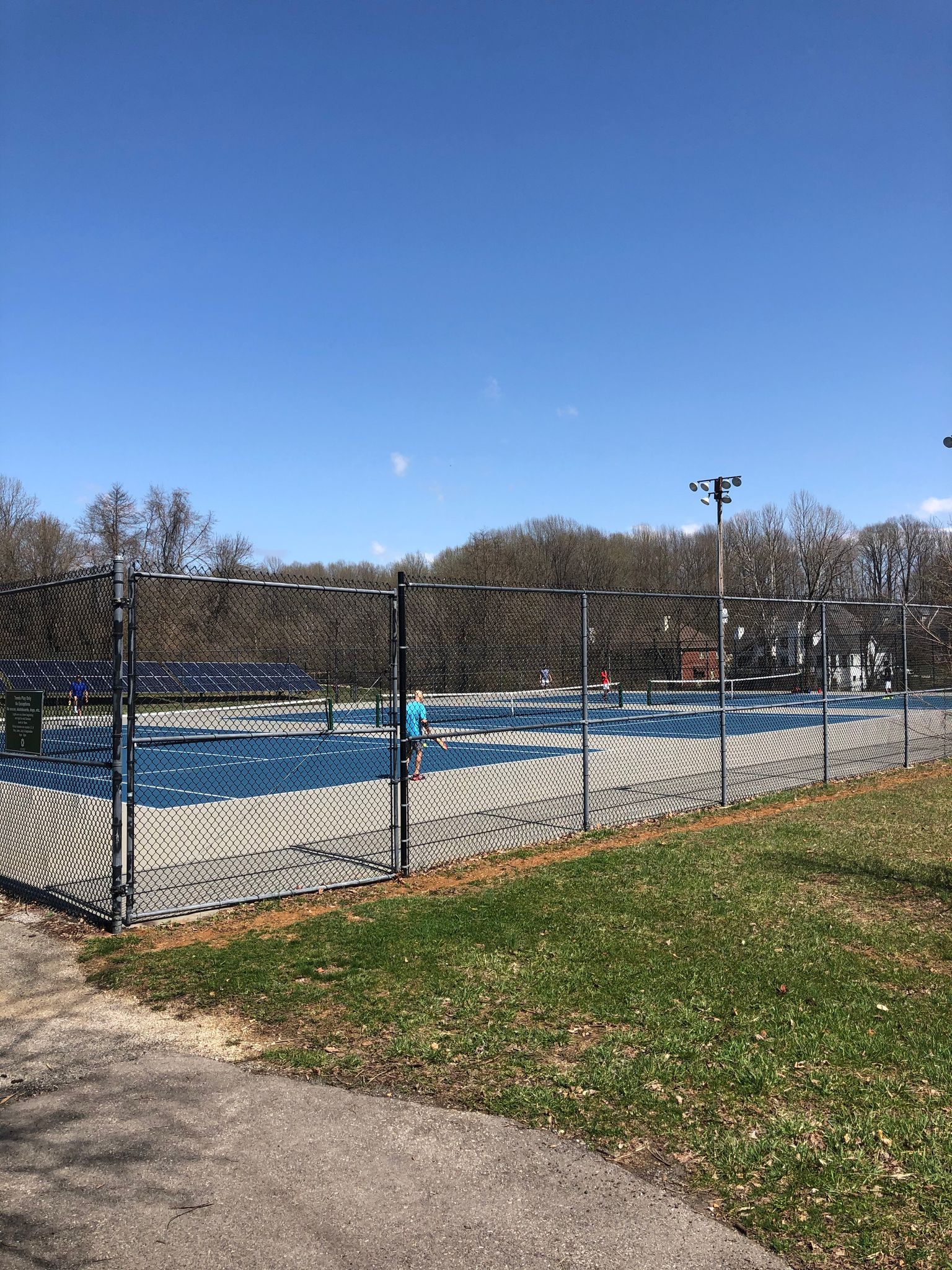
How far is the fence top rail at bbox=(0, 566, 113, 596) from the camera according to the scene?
672 centimetres

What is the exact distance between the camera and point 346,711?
13938 mm

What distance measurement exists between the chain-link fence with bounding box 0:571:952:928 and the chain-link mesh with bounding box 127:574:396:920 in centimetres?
4

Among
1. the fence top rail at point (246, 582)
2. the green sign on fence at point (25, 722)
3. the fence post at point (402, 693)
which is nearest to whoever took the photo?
the fence top rail at point (246, 582)

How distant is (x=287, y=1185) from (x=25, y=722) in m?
5.54

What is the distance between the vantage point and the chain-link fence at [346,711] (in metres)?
7.70

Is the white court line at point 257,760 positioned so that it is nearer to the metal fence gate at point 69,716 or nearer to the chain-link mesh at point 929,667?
the metal fence gate at point 69,716

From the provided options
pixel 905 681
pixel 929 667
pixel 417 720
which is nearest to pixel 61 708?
pixel 417 720

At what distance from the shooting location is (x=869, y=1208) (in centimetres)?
320

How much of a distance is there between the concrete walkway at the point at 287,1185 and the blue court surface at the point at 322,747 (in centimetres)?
314

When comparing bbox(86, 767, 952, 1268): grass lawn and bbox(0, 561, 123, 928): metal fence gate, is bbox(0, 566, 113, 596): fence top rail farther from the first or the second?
bbox(86, 767, 952, 1268): grass lawn

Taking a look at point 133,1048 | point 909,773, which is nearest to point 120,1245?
point 133,1048

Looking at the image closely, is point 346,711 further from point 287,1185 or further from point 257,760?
point 287,1185

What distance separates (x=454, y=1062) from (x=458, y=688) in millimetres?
7122

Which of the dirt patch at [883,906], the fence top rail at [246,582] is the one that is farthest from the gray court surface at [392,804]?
the dirt patch at [883,906]
